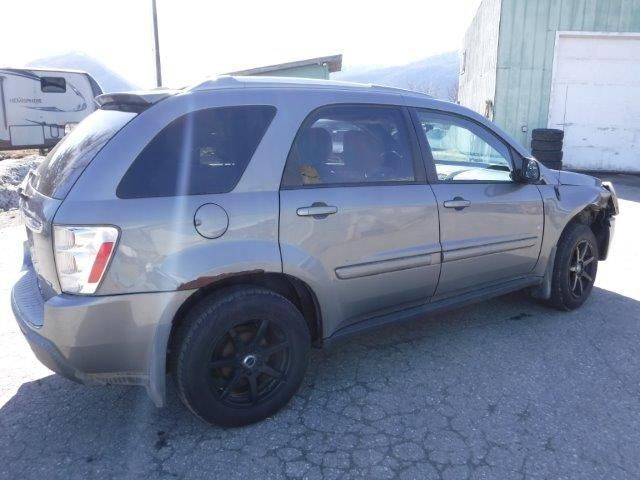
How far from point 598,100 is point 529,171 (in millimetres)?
10619

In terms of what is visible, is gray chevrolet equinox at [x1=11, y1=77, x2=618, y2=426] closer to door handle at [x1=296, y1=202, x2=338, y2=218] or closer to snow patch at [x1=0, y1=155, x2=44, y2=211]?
door handle at [x1=296, y1=202, x2=338, y2=218]

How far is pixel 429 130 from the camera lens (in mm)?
3660

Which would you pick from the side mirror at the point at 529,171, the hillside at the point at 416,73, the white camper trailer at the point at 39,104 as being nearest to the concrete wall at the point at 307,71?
the white camper trailer at the point at 39,104

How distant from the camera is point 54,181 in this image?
276 centimetres

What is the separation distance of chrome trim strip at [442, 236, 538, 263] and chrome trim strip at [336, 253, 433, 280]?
0.63 ft

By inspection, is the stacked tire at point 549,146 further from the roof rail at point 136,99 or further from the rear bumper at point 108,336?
the rear bumper at point 108,336

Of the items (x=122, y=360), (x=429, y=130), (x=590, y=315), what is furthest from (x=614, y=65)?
(x=122, y=360)

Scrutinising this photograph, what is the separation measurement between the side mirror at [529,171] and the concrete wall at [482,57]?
1004 centimetres

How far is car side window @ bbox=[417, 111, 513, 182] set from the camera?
3684 millimetres

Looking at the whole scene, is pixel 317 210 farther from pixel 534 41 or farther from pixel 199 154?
pixel 534 41

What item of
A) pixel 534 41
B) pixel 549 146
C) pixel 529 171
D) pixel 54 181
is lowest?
pixel 549 146

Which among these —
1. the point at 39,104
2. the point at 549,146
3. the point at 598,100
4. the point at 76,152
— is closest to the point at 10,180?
the point at 39,104

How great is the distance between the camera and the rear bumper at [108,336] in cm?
253

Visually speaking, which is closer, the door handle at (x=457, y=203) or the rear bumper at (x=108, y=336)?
the rear bumper at (x=108, y=336)
